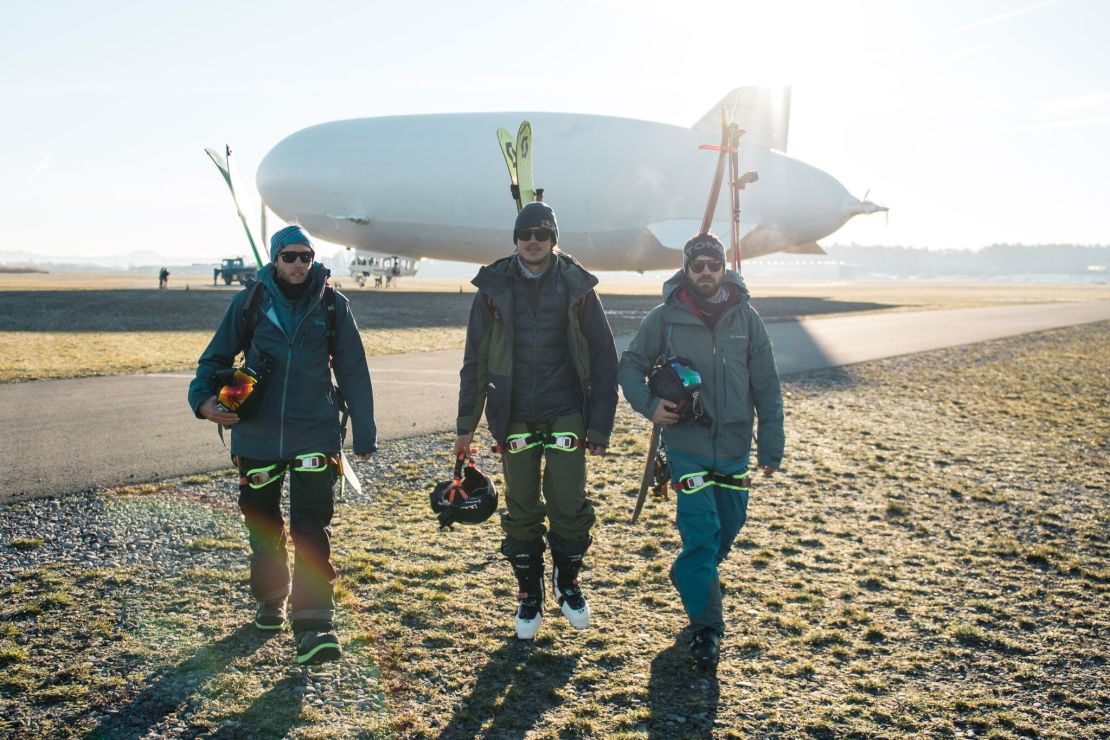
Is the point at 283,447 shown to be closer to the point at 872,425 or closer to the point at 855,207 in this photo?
the point at 872,425

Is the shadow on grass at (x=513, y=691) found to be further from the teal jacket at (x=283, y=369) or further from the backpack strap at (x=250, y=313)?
the backpack strap at (x=250, y=313)

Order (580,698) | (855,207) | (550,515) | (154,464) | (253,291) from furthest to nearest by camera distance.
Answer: (855,207)
(154,464)
(550,515)
(253,291)
(580,698)

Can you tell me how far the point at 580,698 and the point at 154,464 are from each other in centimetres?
580

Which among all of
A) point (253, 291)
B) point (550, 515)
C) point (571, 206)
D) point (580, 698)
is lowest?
point (580, 698)

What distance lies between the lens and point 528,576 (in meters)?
4.82

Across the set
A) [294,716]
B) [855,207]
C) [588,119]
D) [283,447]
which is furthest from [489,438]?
[855,207]

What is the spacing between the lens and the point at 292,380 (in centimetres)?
453

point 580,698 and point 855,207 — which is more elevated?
point 855,207

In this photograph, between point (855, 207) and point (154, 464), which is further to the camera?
point (855, 207)

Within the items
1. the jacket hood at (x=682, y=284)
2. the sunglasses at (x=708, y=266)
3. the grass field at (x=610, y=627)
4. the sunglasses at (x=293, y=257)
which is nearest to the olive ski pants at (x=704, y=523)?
the grass field at (x=610, y=627)

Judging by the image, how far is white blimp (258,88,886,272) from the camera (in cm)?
3831

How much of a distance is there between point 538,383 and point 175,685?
2.36 metres

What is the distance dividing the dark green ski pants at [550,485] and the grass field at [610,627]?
0.59 meters

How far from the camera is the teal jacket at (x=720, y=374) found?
4.70 metres
